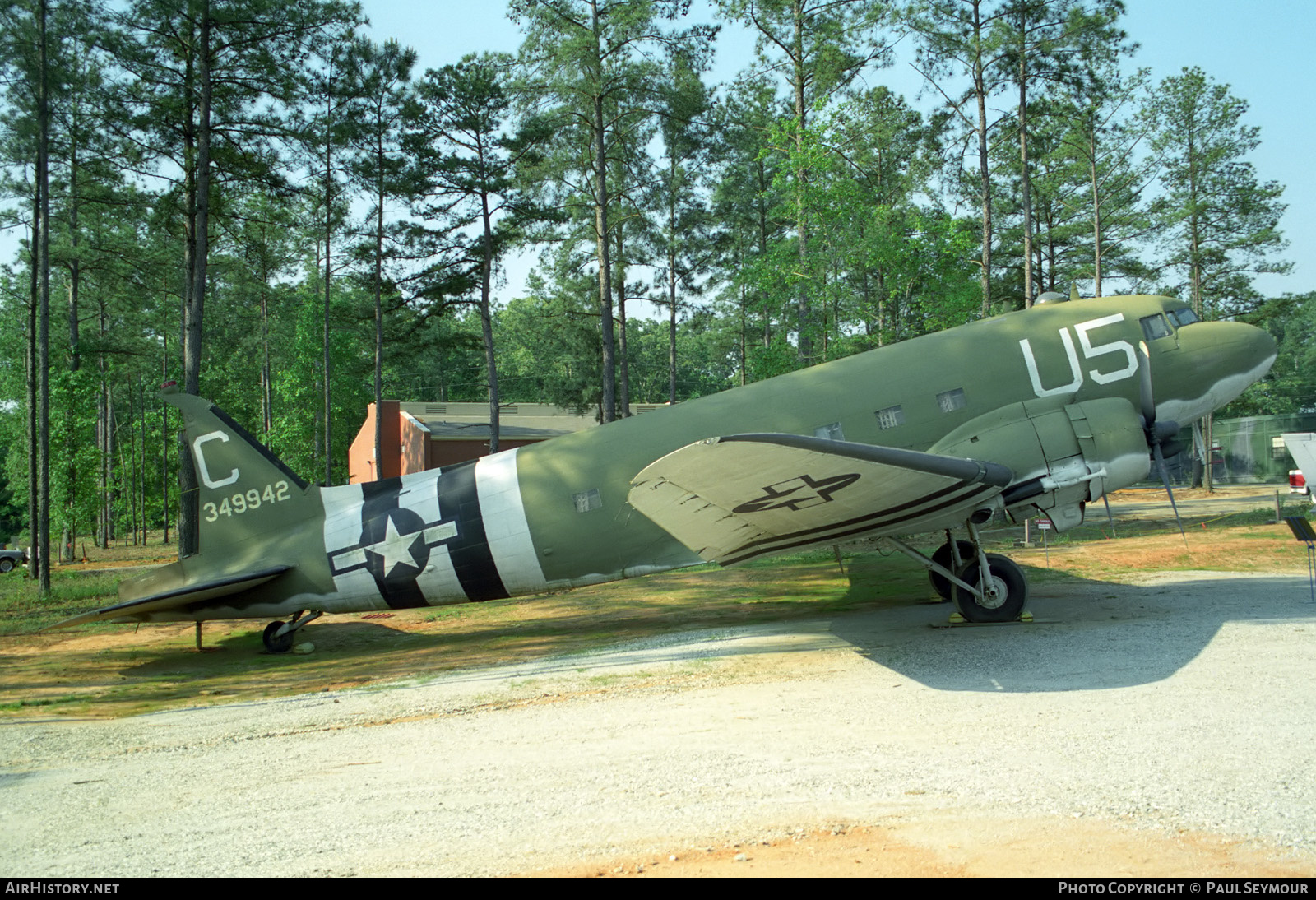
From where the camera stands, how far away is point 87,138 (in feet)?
62.5

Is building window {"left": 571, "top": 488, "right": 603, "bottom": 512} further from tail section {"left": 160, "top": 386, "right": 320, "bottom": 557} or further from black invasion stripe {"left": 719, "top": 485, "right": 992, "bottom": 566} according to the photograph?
tail section {"left": 160, "top": 386, "right": 320, "bottom": 557}

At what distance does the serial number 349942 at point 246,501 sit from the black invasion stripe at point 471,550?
114 inches

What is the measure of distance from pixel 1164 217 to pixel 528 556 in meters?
36.8

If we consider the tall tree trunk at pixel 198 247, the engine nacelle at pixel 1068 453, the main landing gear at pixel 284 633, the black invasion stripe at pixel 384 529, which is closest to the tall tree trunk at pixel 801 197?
the engine nacelle at pixel 1068 453

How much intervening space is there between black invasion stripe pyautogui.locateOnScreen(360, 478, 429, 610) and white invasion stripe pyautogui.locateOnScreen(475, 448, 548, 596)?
1375 mm

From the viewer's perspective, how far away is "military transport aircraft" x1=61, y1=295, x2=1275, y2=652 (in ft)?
33.1

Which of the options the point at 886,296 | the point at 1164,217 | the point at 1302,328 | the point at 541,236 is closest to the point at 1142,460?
the point at 886,296

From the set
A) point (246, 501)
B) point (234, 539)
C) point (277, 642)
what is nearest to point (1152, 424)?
point (277, 642)

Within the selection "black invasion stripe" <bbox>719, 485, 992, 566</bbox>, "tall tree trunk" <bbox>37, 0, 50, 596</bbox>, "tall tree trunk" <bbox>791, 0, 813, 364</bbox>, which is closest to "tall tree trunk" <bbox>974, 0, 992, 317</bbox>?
"tall tree trunk" <bbox>791, 0, 813, 364</bbox>

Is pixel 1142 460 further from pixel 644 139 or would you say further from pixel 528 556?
pixel 644 139

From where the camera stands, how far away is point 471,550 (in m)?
11.6

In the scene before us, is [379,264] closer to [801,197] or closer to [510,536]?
[801,197]

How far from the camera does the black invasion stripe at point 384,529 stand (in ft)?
38.5

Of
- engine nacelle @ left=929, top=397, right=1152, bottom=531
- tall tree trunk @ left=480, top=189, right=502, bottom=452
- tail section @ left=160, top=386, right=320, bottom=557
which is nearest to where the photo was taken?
engine nacelle @ left=929, top=397, right=1152, bottom=531
